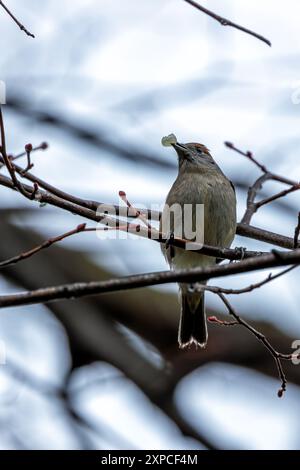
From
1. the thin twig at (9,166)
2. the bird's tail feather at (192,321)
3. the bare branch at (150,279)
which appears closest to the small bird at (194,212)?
the bird's tail feather at (192,321)

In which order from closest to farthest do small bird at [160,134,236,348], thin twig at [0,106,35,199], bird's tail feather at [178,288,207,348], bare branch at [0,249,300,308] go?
bare branch at [0,249,300,308], thin twig at [0,106,35,199], small bird at [160,134,236,348], bird's tail feather at [178,288,207,348]

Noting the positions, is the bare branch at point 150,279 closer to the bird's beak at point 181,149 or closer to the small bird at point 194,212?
the small bird at point 194,212

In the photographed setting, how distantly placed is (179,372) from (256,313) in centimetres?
126

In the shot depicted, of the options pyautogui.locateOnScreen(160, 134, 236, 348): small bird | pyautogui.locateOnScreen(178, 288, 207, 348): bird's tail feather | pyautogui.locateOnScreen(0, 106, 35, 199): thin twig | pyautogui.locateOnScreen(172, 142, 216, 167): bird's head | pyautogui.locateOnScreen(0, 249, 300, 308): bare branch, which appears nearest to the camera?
pyautogui.locateOnScreen(0, 249, 300, 308): bare branch

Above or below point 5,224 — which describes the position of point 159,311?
below

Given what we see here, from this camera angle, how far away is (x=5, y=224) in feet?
31.1

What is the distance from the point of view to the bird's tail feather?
735 centimetres

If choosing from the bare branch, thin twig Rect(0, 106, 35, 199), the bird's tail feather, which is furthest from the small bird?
the bare branch

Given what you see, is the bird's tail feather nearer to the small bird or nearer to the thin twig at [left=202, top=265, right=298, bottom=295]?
the small bird

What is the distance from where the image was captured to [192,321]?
7.53 metres

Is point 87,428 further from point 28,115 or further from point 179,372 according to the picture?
point 28,115

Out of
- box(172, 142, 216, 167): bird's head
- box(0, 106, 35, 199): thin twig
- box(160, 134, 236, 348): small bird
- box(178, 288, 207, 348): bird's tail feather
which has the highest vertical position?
box(0, 106, 35, 199): thin twig

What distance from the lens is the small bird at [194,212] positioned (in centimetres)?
692

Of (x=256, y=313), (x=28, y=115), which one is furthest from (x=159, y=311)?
(x=28, y=115)
